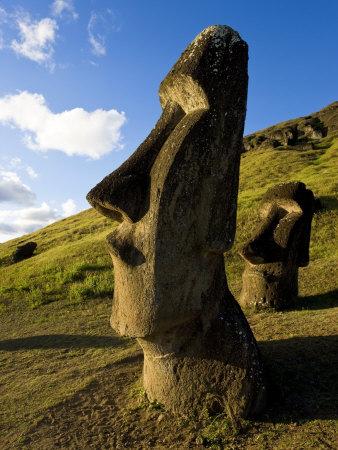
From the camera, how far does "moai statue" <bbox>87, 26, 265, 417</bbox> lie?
5492 millimetres

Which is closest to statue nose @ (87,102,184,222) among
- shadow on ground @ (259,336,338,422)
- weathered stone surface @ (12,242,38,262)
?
shadow on ground @ (259,336,338,422)

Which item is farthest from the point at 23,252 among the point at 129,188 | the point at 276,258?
the point at 129,188

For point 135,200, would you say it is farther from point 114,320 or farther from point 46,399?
point 46,399

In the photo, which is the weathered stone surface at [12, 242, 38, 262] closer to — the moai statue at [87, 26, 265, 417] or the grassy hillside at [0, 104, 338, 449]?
the grassy hillside at [0, 104, 338, 449]

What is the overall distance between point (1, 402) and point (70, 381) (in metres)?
1.15

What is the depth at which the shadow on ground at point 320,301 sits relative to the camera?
11906 millimetres

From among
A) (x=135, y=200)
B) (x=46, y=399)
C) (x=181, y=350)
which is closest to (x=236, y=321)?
(x=181, y=350)

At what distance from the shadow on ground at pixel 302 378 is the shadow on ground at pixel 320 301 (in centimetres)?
450

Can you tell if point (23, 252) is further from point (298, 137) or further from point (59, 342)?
point (298, 137)

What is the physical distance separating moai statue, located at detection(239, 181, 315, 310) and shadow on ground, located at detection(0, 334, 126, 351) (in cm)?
365

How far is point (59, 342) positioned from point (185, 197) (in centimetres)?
780

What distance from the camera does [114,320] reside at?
6133mm

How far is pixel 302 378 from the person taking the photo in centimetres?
633

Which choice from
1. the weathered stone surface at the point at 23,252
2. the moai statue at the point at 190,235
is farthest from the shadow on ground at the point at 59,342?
the weathered stone surface at the point at 23,252
